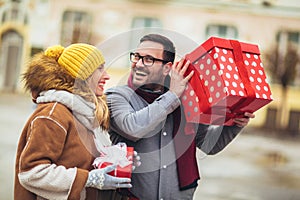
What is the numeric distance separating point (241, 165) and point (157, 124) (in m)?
2.63

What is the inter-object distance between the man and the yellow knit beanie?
0.40ft

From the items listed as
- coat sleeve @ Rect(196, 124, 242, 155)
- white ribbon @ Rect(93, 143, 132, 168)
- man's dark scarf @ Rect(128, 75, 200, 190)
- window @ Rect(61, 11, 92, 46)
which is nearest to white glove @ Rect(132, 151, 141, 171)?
white ribbon @ Rect(93, 143, 132, 168)

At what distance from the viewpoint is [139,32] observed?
161cm

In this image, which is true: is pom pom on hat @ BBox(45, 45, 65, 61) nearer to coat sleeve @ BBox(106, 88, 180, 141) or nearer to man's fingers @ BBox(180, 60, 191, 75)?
coat sleeve @ BBox(106, 88, 180, 141)

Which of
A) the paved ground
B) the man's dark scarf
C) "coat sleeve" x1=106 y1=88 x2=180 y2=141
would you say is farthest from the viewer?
the paved ground

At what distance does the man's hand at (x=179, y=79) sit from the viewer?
4.69ft

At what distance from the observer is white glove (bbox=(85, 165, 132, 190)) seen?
131 cm

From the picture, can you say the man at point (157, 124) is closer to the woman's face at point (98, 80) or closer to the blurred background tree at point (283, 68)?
the woman's face at point (98, 80)

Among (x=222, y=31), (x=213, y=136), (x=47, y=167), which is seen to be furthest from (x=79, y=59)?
(x=222, y=31)

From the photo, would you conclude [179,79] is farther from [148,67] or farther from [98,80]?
[98,80]

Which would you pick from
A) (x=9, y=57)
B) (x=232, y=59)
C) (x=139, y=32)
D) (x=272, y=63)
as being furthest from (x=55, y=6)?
(x=232, y=59)

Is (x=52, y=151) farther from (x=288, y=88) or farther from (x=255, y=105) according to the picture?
(x=288, y=88)

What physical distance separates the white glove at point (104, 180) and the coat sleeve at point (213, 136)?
350mm

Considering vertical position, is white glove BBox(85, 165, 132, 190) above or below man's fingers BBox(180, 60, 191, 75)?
below
